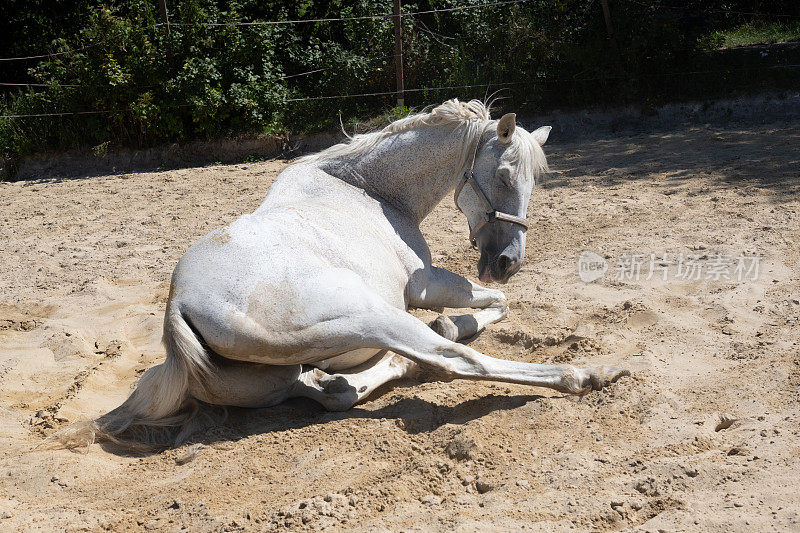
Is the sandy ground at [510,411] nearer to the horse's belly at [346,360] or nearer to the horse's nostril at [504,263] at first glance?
the horse's belly at [346,360]

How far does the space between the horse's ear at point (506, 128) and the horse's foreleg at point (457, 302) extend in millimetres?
859

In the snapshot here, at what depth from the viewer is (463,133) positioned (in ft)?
12.2

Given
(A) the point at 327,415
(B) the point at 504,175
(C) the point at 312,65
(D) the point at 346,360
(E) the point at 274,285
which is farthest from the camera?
(C) the point at 312,65

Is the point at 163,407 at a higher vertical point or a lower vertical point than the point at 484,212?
lower

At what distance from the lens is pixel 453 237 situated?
223 inches

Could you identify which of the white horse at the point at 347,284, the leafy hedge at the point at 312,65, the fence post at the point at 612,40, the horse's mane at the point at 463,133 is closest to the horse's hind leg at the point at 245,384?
the white horse at the point at 347,284

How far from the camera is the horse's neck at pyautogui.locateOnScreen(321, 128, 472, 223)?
380cm

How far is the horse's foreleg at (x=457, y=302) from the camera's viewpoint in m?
3.81

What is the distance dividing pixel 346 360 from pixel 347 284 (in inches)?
20.4

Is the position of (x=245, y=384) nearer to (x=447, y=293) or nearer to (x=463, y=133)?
(x=447, y=293)

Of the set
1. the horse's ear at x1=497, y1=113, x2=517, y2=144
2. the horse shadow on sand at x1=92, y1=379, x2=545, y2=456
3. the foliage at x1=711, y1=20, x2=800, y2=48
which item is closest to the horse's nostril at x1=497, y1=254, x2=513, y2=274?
the horse's ear at x1=497, y1=113, x2=517, y2=144

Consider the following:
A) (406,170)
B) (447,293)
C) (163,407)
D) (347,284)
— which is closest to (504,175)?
(406,170)

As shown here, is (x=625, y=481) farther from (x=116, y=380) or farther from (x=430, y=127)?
(x=116, y=380)

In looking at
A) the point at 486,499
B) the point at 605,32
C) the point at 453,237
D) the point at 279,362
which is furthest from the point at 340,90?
the point at 486,499
